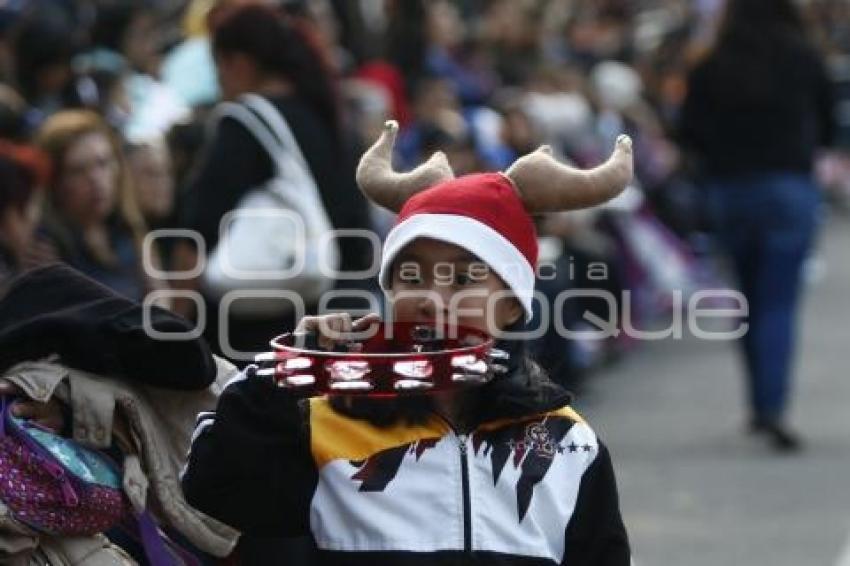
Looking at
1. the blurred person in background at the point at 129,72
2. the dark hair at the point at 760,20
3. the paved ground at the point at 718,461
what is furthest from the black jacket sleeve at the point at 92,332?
the dark hair at the point at 760,20

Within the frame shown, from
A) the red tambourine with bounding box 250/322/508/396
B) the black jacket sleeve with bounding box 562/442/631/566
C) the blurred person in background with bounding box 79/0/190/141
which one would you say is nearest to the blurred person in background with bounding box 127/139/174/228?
the blurred person in background with bounding box 79/0/190/141

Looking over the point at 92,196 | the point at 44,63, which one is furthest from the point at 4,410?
the point at 44,63

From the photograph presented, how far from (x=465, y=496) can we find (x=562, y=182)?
564mm

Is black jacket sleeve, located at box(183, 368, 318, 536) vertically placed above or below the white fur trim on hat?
below

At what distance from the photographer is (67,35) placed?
34.0 ft

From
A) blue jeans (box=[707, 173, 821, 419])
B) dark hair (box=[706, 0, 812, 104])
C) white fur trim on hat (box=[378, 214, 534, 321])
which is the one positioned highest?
white fur trim on hat (box=[378, 214, 534, 321])

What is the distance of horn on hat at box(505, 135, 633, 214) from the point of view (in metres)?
3.98

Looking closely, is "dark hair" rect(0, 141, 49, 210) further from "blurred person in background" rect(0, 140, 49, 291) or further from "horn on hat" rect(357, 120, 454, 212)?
"horn on hat" rect(357, 120, 454, 212)

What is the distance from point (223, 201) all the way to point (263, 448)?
11.4 feet

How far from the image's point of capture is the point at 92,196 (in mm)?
7980

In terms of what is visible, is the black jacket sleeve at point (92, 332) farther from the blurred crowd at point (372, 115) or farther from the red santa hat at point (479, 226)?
the blurred crowd at point (372, 115)

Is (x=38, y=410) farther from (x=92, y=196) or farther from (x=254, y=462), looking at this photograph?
(x=92, y=196)

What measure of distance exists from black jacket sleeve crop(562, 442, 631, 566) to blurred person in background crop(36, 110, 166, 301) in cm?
405

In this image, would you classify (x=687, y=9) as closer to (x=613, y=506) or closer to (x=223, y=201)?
(x=223, y=201)
